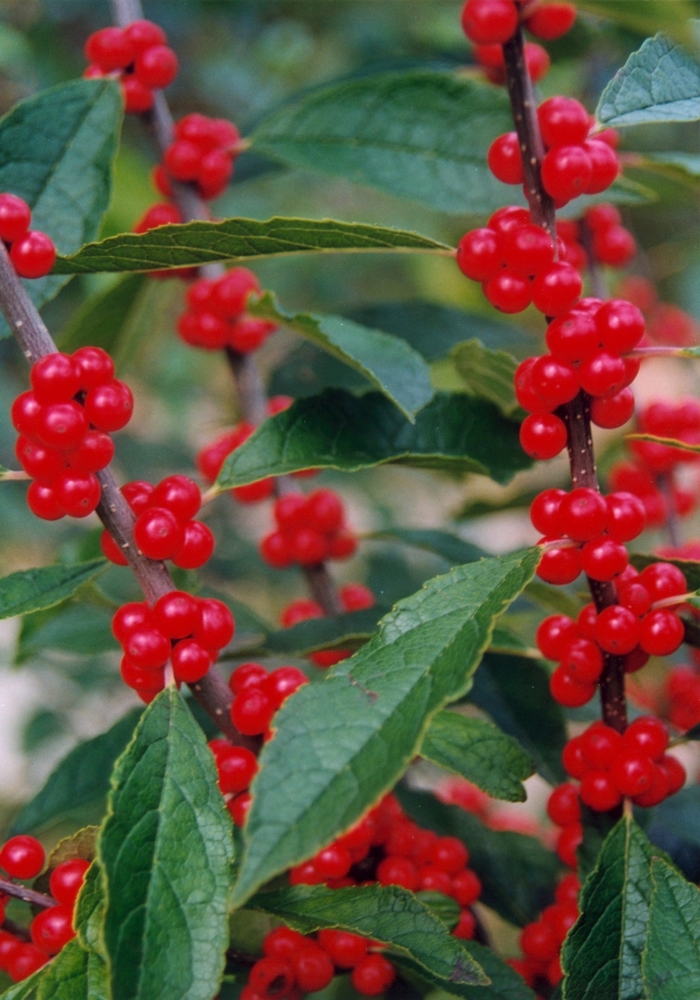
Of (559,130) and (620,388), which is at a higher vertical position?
(559,130)

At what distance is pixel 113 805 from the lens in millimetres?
684

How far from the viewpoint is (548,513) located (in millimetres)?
805

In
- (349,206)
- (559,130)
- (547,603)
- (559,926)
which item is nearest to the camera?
(559,130)

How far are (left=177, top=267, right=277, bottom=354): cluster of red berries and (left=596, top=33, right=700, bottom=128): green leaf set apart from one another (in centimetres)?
54

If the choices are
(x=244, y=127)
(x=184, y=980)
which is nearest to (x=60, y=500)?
(x=184, y=980)

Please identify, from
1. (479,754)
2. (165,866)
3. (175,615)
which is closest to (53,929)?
(165,866)

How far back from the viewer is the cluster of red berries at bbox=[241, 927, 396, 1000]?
2.71ft

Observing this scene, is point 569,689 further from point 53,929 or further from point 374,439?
point 53,929

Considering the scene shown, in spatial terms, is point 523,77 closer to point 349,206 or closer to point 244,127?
point 244,127

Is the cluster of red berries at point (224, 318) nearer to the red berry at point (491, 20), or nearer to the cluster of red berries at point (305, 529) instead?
the cluster of red berries at point (305, 529)

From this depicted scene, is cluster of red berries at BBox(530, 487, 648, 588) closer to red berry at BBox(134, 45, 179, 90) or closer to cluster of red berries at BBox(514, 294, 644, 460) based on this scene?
cluster of red berries at BBox(514, 294, 644, 460)

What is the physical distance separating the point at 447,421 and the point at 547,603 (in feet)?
0.80

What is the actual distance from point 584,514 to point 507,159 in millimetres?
311

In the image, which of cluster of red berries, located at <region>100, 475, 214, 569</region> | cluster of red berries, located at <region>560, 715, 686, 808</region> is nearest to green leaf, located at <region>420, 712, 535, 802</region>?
cluster of red berries, located at <region>560, 715, 686, 808</region>
